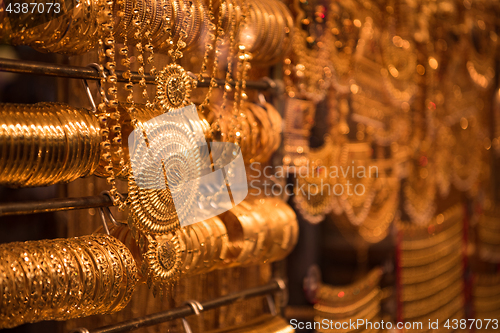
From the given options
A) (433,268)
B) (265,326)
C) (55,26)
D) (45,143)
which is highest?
(55,26)

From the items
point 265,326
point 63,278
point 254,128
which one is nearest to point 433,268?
point 265,326

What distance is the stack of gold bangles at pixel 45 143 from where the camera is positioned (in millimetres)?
548

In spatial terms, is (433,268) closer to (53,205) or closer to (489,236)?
(489,236)

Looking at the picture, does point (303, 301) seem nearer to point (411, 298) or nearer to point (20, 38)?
point (411, 298)

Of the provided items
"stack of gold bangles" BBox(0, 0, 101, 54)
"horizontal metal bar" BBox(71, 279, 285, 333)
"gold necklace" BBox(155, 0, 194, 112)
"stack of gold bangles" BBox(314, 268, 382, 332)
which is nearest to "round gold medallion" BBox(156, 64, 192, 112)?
"gold necklace" BBox(155, 0, 194, 112)

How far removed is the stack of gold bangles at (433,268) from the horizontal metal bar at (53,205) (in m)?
1.15

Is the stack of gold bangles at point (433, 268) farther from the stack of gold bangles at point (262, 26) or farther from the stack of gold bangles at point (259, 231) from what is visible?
the stack of gold bangles at point (262, 26)

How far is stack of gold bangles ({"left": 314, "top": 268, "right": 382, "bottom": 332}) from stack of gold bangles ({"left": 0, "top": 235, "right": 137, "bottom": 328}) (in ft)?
2.45

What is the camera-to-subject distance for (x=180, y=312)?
2.51 feet

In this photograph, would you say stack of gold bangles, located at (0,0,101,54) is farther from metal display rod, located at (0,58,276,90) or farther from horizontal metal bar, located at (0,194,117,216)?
horizontal metal bar, located at (0,194,117,216)

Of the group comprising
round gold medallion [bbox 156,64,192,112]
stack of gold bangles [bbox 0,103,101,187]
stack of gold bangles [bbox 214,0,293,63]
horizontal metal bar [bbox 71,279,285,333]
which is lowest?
horizontal metal bar [bbox 71,279,285,333]

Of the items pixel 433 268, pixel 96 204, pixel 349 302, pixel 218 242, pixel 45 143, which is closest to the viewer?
pixel 45 143

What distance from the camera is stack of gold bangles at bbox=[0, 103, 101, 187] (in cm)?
55

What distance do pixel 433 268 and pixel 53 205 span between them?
146cm
